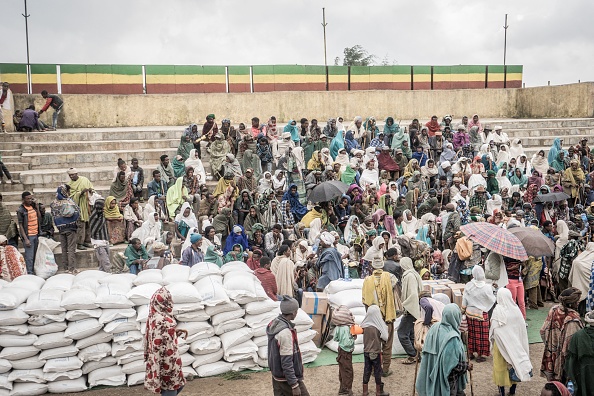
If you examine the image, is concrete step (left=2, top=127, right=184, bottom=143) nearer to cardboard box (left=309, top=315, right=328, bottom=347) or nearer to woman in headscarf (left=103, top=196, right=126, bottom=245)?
woman in headscarf (left=103, top=196, right=126, bottom=245)

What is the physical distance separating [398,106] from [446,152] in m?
8.29

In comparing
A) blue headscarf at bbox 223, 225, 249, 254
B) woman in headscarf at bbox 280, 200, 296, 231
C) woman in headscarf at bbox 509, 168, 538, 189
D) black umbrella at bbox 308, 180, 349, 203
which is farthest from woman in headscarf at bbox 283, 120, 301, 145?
woman in headscarf at bbox 509, 168, 538, 189

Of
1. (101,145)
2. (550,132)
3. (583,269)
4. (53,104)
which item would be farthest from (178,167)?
(550,132)

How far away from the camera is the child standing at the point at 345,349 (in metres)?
6.80

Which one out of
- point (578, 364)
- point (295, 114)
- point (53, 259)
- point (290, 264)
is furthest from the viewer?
point (295, 114)

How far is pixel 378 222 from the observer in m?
11.4

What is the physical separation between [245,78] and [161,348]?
17.2 m

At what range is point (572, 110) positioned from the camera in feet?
75.1

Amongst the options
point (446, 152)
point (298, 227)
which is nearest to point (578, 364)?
point (298, 227)

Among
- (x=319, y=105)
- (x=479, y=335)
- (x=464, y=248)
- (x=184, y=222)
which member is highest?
(x=319, y=105)

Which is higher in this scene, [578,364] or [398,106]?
[398,106]

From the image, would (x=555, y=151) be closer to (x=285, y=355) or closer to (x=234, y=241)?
(x=234, y=241)

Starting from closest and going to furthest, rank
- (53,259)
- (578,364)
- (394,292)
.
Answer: (578,364) → (394,292) → (53,259)

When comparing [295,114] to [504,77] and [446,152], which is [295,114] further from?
[504,77]
